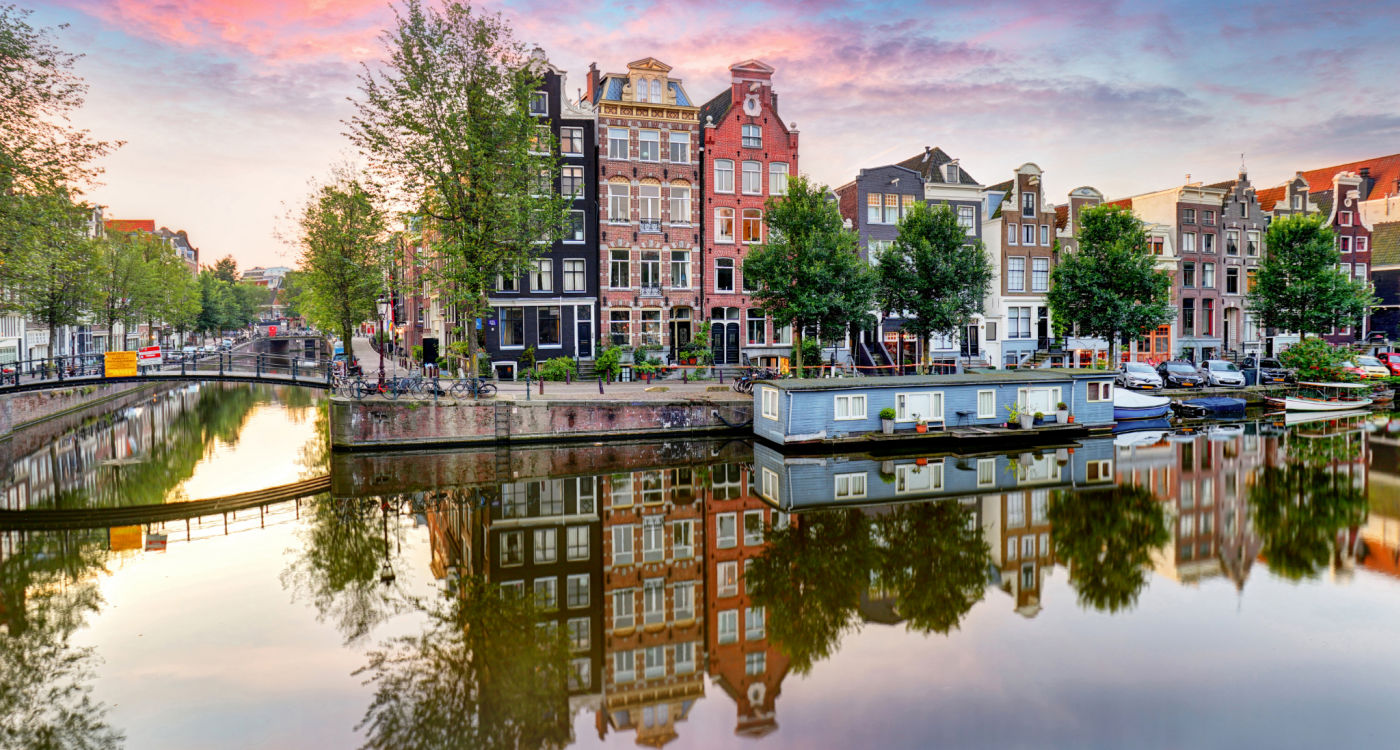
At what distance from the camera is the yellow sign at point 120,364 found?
108 ft

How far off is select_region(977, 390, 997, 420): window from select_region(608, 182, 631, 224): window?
21378 mm

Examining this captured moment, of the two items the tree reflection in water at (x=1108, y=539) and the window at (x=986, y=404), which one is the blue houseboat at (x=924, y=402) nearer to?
the window at (x=986, y=404)

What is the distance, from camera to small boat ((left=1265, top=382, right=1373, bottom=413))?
43.6m

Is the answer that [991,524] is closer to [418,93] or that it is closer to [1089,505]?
[1089,505]

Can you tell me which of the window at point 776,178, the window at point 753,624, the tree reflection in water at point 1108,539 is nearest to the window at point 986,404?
the tree reflection in water at point 1108,539

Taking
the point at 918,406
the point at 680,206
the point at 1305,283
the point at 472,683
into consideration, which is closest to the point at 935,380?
the point at 918,406

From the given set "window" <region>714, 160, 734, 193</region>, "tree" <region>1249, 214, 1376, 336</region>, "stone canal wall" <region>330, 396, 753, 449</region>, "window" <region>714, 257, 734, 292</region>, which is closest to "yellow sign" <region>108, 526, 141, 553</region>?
"stone canal wall" <region>330, 396, 753, 449</region>

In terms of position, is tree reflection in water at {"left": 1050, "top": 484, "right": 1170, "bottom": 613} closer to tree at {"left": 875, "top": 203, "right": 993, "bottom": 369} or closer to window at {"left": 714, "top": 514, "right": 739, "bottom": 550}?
window at {"left": 714, "top": 514, "right": 739, "bottom": 550}

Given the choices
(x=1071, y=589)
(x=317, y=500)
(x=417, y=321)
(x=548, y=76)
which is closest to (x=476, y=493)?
(x=317, y=500)

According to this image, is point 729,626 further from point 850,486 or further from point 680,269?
point 680,269

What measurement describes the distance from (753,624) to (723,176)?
35151mm

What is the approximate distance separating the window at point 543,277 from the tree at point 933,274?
1718 centimetres

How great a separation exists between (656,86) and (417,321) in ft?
130

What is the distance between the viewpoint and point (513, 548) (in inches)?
767
